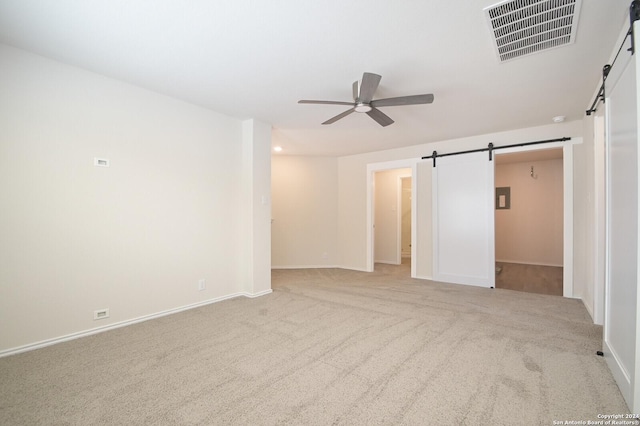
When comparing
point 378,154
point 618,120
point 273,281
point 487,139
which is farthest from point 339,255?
point 618,120

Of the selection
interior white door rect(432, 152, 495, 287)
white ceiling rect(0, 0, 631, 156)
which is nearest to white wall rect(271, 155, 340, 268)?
interior white door rect(432, 152, 495, 287)

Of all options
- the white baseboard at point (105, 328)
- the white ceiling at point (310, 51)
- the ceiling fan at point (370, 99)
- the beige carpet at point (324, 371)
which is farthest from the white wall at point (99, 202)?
the ceiling fan at point (370, 99)

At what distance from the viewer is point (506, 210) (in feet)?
24.1

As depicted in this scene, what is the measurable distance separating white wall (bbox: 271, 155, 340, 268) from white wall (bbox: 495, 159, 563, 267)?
4.33 meters

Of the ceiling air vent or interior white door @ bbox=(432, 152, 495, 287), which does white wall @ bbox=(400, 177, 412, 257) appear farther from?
the ceiling air vent

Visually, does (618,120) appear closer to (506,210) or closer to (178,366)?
(178,366)

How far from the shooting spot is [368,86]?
2.55 metres

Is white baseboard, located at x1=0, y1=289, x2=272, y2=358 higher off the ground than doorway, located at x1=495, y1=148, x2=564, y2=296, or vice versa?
doorway, located at x1=495, y1=148, x2=564, y2=296

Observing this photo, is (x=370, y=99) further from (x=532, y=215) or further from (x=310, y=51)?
(x=532, y=215)

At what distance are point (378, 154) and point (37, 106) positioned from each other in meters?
5.02

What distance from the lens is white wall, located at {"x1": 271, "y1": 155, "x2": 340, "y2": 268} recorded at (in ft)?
21.2

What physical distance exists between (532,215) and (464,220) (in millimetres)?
3344

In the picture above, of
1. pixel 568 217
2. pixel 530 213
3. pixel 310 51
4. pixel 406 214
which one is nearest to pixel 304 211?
pixel 406 214

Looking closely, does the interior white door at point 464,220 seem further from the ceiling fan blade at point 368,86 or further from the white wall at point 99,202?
the white wall at point 99,202
